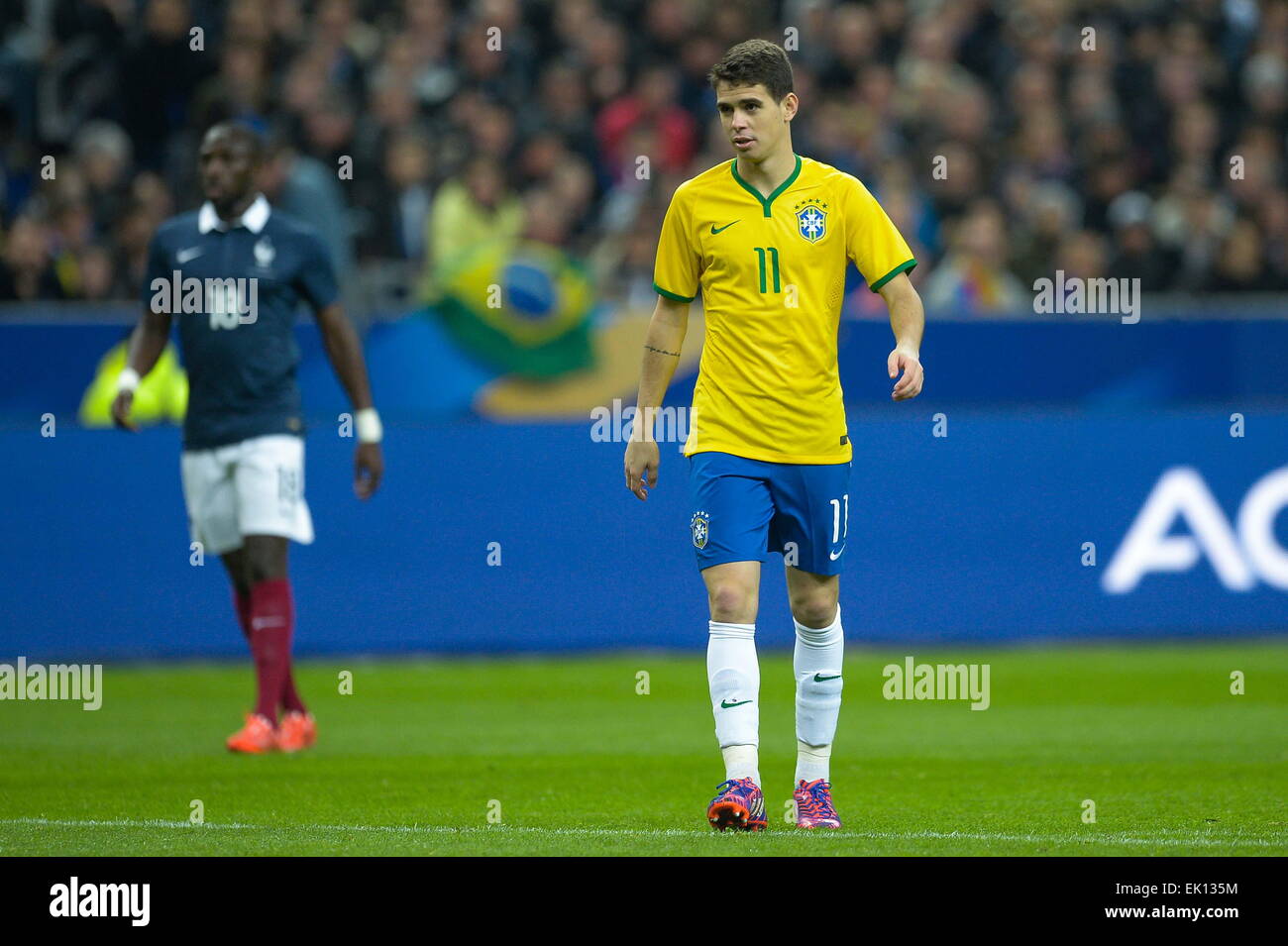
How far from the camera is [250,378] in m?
9.49

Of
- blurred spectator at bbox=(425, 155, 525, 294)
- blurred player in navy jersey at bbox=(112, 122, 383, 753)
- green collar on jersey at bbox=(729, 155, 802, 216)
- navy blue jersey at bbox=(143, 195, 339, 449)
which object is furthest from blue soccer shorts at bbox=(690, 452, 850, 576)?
blurred spectator at bbox=(425, 155, 525, 294)

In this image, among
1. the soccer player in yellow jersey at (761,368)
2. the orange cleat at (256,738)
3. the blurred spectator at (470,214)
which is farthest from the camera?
the blurred spectator at (470,214)

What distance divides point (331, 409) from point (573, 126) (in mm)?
4048

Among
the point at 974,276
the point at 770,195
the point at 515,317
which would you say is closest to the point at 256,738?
the point at 770,195

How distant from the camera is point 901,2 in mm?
18844

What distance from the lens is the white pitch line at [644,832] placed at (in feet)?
22.0

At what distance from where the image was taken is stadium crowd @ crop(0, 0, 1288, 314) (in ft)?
51.1

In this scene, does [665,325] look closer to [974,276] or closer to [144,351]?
[144,351]

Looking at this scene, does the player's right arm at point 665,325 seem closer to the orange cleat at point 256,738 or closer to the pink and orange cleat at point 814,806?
the pink and orange cleat at point 814,806

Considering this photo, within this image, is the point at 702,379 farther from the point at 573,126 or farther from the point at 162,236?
the point at 573,126

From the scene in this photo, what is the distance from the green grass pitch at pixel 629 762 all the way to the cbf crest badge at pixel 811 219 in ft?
6.24

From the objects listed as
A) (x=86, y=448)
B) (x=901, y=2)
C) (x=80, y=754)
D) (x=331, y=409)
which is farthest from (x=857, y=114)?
(x=80, y=754)

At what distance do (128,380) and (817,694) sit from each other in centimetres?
393

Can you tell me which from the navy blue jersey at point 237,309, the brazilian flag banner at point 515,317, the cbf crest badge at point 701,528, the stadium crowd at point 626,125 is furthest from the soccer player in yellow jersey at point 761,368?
the stadium crowd at point 626,125
